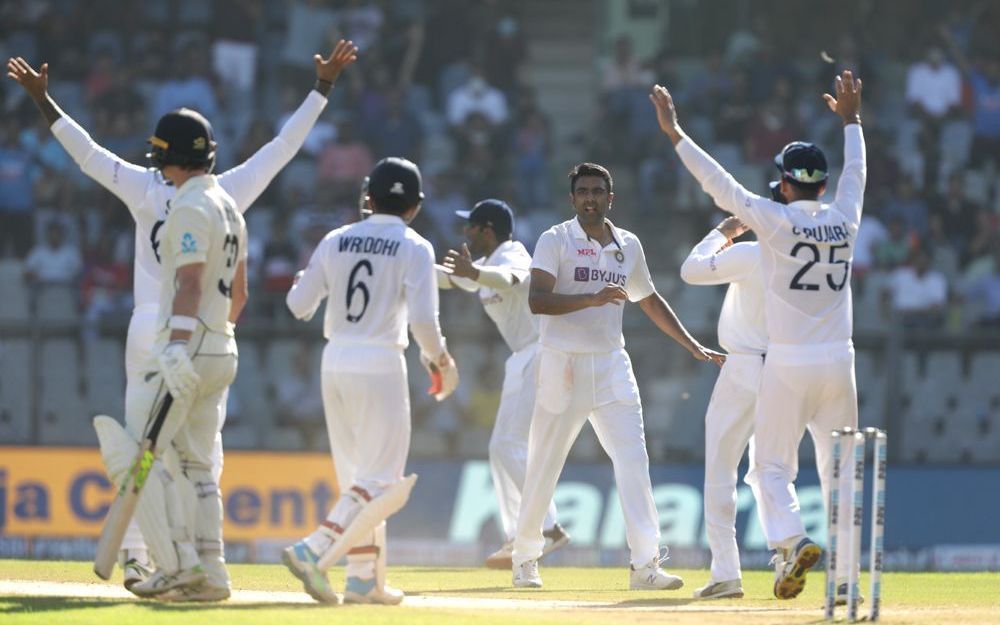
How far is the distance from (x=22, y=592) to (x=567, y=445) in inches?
137

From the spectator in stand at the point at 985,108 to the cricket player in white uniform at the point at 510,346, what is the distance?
11.9m

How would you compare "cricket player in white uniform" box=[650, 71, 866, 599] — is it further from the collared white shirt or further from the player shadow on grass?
the collared white shirt

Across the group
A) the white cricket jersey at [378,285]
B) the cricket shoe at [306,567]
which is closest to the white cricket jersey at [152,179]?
the white cricket jersey at [378,285]

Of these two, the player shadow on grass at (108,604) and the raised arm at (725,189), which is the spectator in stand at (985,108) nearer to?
the raised arm at (725,189)

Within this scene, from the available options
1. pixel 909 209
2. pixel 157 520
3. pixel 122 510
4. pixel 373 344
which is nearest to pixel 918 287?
pixel 909 209

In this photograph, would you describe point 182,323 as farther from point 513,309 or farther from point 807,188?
point 513,309

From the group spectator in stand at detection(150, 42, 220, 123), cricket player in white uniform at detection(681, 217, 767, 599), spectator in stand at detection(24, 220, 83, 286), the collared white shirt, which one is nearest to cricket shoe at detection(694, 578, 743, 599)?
cricket player in white uniform at detection(681, 217, 767, 599)

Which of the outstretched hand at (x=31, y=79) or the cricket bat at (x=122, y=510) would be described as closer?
the cricket bat at (x=122, y=510)

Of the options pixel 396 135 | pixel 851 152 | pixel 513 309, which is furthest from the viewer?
pixel 396 135

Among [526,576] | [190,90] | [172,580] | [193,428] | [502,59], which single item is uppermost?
[502,59]

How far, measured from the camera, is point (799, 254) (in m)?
10.5

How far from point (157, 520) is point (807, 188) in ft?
13.2

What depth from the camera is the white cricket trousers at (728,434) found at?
11594 mm

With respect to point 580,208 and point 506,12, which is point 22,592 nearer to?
point 580,208
